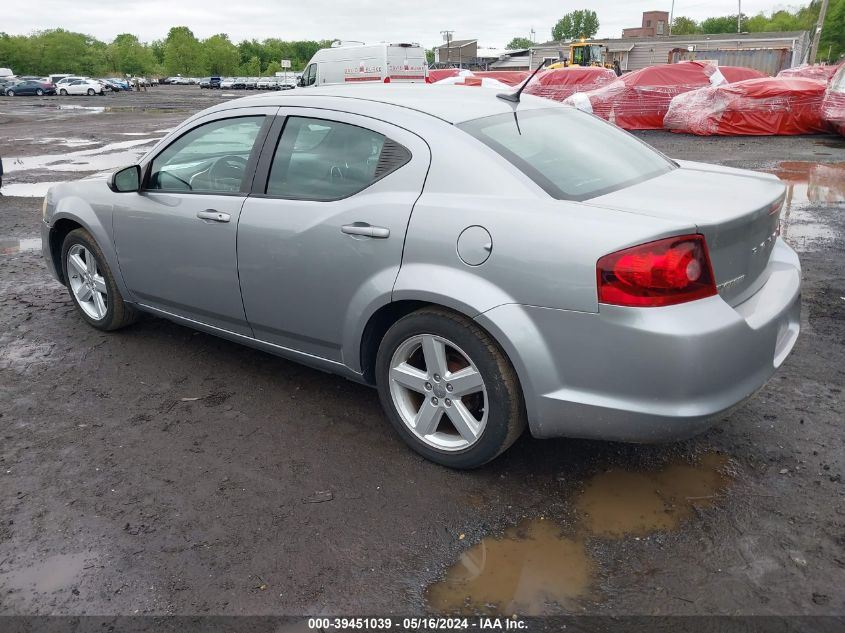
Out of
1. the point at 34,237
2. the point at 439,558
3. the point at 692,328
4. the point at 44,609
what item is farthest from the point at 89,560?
the point at 34,237

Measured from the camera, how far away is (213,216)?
389cm

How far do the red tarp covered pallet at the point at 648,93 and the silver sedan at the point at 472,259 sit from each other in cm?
1738

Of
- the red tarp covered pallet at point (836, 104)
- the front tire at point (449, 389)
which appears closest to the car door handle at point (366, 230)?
the front tire at point (449, 389)

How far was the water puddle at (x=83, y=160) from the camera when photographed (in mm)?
14484

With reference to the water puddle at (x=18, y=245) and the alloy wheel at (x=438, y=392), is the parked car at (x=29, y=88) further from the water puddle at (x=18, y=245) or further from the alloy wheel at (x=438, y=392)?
the alloy wheel at (x=438, y=392)

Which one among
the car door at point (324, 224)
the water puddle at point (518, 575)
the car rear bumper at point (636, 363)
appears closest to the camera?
the water puddle at point (518, 575)

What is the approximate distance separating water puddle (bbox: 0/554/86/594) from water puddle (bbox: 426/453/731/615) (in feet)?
4.42

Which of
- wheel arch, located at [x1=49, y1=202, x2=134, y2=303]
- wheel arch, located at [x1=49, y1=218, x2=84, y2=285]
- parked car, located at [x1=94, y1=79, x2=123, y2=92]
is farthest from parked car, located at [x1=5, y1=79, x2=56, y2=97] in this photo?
wheel arch, located at [x1=49, y1=202, x2=134, y2=303]

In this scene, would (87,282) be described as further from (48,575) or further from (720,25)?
(720,25)

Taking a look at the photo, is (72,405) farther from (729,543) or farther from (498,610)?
(729,543)

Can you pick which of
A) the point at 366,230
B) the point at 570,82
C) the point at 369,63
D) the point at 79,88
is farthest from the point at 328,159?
the point at 79,88

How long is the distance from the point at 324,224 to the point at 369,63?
2251 centimetres

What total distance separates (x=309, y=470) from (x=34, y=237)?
655 centimetres

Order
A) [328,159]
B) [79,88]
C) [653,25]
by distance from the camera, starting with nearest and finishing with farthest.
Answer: [328,159], [79,88], [653,25]
